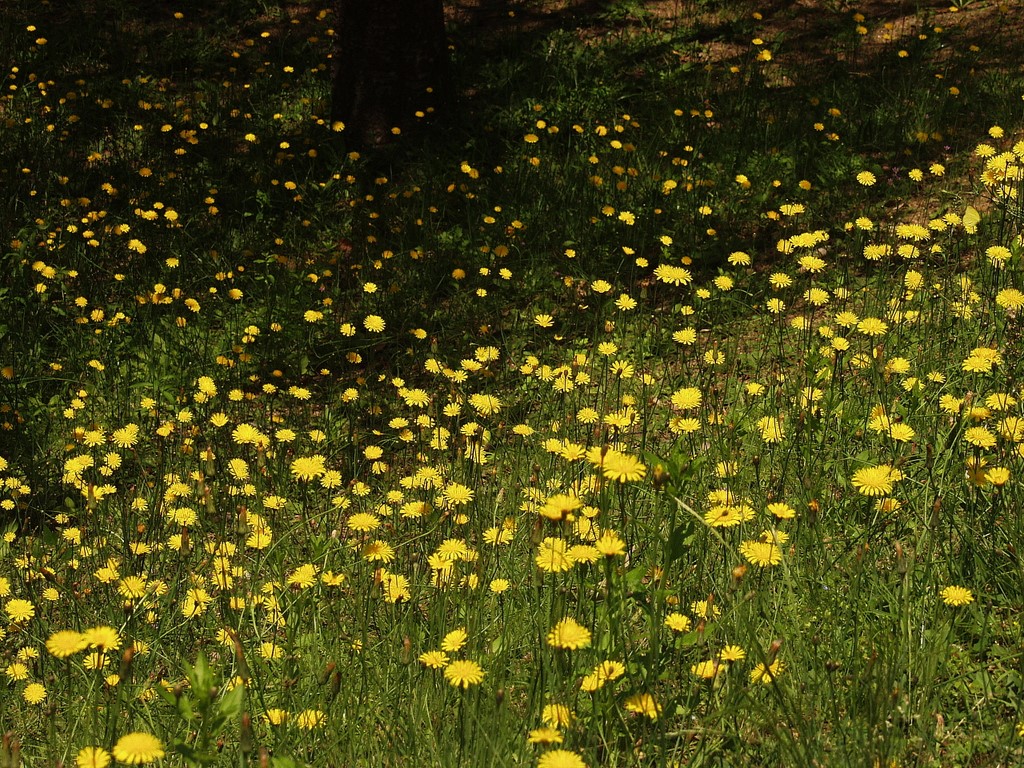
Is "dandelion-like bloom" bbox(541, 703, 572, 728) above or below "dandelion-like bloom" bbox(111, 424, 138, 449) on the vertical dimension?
above

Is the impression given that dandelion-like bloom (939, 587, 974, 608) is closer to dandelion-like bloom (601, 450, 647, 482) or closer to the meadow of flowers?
the meadow of flowers

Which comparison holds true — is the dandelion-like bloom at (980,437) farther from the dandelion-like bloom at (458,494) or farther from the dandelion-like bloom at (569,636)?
the dandelion-like bloom at (458,494)

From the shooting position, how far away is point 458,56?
7406mm

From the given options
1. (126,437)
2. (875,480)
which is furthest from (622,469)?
(126,437)

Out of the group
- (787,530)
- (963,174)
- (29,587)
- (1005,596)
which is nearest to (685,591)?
(787,530)

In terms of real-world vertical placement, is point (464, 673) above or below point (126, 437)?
above

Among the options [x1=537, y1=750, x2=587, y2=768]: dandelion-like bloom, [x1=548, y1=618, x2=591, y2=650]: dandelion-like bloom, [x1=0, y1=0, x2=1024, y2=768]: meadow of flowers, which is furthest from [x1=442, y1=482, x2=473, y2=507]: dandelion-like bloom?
[x1=537, y1=750, x2=587, y2=768]: dandelion-like bloom

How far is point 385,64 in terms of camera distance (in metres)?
6.32

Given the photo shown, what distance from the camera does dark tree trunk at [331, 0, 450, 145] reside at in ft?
20.6

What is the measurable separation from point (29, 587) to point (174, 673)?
52cm

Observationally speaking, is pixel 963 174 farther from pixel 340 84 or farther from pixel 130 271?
pixel 130 271

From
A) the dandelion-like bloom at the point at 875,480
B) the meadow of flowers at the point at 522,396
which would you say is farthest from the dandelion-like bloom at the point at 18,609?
the dandelion-like bloom at the point at 875,480

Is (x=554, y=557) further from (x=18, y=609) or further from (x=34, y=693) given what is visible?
(x=18, y=609)

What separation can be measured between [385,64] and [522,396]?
2895mm
